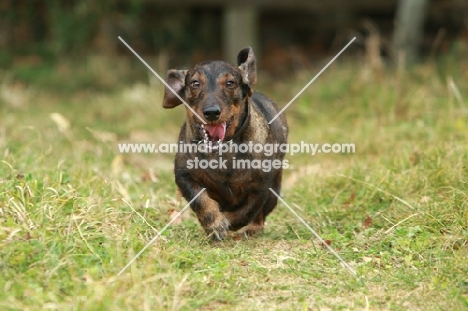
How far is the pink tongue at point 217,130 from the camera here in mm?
5480

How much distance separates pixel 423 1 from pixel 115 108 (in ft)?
15.2

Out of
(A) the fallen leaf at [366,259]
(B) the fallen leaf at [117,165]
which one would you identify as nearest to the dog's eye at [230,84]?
(A) the fallen leaf at [366,259]

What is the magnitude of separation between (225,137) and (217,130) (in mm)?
96

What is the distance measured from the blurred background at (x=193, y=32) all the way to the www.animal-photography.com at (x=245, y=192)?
5.97 feet

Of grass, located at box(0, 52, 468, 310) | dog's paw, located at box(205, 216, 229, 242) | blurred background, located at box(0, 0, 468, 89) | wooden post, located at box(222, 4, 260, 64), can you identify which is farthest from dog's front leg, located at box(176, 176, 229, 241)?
wooden post, located at box(222, 4, 260, 64)

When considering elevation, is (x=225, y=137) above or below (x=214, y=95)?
below

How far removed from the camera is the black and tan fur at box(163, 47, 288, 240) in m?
5.54

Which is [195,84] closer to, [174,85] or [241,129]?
[174,85]

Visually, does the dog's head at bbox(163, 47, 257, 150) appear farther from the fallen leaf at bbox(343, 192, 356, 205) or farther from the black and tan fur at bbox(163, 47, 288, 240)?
the fallen leaf at bbox(343, 192, 356, 205)

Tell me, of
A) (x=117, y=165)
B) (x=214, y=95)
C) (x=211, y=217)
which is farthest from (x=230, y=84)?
(x=117, y=165)

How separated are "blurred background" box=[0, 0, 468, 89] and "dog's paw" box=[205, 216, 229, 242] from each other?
7111mm

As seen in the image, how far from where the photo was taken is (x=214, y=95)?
5.48 meters

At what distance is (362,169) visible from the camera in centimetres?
707

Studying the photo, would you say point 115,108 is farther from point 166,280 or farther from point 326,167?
point 166,280
